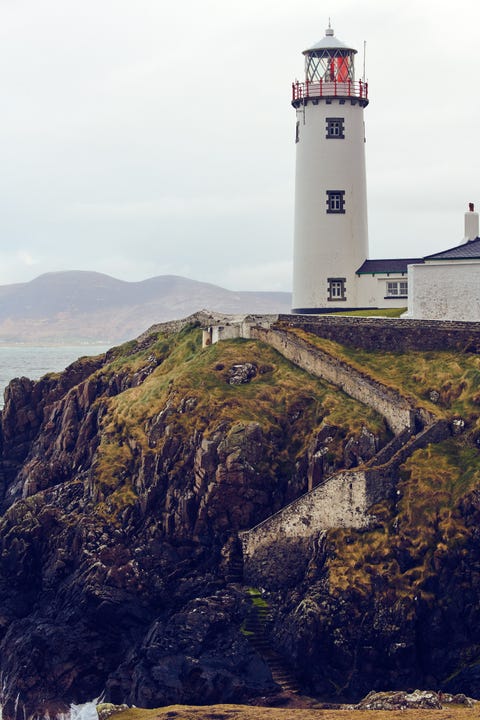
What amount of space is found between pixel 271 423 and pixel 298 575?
29.8ft

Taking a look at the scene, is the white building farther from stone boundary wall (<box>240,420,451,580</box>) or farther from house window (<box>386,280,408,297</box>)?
stone boundary wall (<box>240,420,451,580</box>)

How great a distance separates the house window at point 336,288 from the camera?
275ft

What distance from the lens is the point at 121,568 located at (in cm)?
6156

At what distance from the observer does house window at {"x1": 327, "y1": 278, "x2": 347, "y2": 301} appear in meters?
83.8

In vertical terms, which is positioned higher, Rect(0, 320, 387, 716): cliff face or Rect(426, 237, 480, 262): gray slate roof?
Rect(426, 237, 480, 262): gray slate roof

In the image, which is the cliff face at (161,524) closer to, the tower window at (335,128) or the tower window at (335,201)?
the tower window at (335,201)

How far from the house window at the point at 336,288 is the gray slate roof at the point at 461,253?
8811 mm

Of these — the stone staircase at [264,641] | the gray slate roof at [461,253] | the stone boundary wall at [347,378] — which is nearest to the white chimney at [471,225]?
the gray slate roof at [461,253]

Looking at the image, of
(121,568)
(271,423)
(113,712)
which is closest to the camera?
(113,712)

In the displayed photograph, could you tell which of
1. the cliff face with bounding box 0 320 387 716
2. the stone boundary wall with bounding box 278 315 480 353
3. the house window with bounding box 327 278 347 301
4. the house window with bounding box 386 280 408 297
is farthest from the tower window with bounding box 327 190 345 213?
the cliff face with bounding box 0 320 387 716

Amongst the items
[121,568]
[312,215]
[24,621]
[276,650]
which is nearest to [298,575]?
[276,650]

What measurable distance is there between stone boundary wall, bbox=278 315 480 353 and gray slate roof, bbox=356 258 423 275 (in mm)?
8847

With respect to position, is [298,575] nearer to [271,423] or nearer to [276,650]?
[276,650]

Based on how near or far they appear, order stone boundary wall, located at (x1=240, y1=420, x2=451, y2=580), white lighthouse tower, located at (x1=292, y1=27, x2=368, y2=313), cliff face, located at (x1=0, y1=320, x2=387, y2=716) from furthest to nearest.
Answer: white lighthouse tower, located at (x1=292, y1=27, x2=368, y2=313), stone boundary wall, located at (x1=240, y1=420, x2=451, y2=580), cliff face, located at (x1=0, y1=320, x2=387, y2=716)
